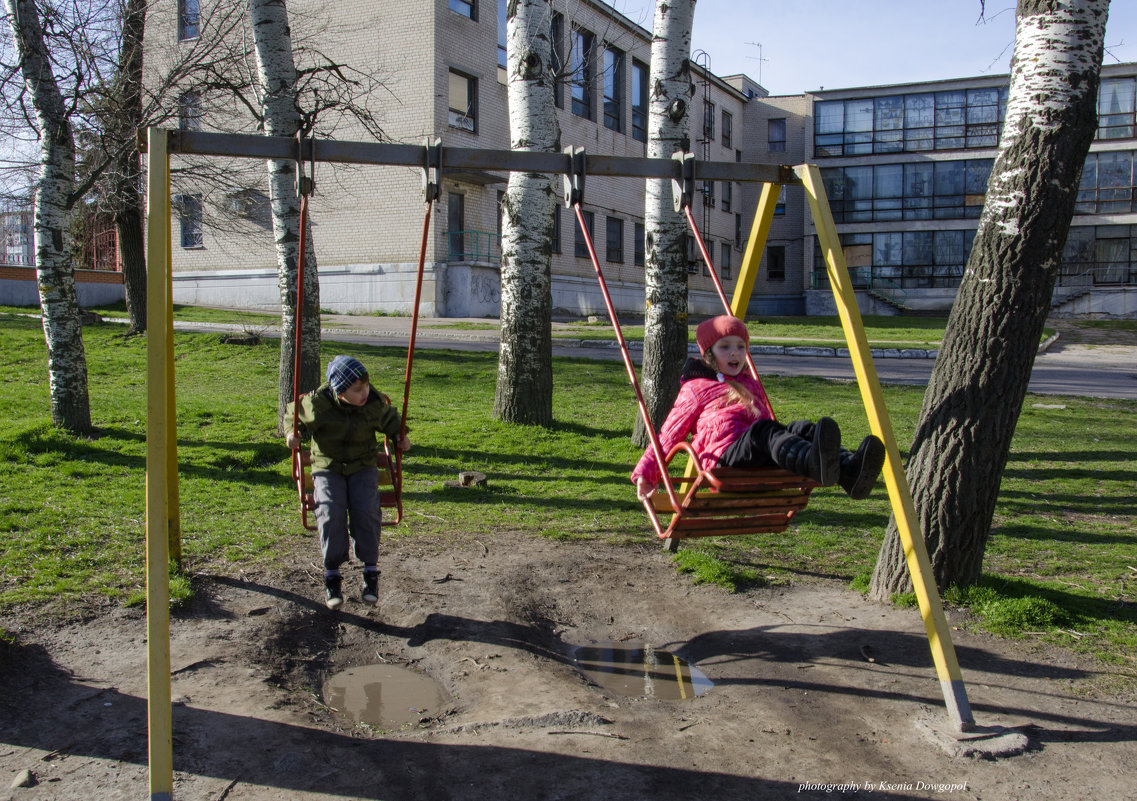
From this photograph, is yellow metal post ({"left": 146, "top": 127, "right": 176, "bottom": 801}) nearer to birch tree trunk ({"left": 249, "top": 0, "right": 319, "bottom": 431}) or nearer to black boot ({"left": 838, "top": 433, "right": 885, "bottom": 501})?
black boot ({"left": 838, "top": 433, "right": 885, "bottom": 501})

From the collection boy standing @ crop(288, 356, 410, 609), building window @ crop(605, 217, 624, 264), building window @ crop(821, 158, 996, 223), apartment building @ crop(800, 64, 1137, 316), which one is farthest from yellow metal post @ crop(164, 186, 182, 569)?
building window @ crop(821, 158, 996, 223)

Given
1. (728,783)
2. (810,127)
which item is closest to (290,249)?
(728,783)

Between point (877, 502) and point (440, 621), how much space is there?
4600 millimetres

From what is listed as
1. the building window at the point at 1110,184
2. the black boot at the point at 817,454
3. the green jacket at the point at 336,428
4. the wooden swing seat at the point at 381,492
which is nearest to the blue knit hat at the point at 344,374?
the green jacket at the point at 336,428

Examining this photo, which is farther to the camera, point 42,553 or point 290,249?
point 290,249

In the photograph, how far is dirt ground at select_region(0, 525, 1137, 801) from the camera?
3.61m

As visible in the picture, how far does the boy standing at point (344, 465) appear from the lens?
16.7ft

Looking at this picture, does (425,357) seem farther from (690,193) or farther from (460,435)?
(690,193)

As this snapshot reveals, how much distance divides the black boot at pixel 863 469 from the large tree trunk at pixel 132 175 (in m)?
7.06

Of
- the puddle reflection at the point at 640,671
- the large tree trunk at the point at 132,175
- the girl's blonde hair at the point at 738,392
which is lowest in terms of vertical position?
the puddle reflection at the point at 640,671

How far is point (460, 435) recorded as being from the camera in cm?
996

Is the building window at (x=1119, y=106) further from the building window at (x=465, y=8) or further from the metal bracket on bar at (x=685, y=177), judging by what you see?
the metal bracket on bar at (x=685, y=177)

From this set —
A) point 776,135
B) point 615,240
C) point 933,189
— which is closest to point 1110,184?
point 933,189

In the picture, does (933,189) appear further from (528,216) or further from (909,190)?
(528,216)
